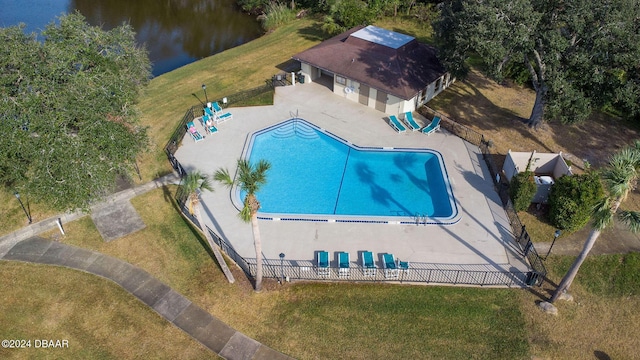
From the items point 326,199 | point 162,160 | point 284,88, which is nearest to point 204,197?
point 162,160

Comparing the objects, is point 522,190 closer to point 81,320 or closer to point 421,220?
point 421,220

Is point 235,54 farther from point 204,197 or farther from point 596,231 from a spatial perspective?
point 596,231

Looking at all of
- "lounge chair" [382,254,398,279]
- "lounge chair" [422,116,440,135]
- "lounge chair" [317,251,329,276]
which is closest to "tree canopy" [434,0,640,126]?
"lounge chair" [422,116,440,135]

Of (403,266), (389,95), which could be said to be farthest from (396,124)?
(403,266)

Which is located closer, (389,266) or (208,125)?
(389,266)

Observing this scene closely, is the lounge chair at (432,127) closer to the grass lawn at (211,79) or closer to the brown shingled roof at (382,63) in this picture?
the brown shingled roof at (382,63)

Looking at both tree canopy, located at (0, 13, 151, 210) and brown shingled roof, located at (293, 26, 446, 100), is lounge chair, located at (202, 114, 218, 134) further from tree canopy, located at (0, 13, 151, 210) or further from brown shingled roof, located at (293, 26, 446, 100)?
brown shingled roof, located at (293, 26, 446, 100)
